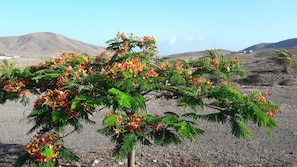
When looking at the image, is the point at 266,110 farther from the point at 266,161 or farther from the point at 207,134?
the point at 207,134

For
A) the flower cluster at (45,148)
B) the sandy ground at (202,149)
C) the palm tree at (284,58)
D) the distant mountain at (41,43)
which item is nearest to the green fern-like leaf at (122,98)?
the flower cluster at (45,148)

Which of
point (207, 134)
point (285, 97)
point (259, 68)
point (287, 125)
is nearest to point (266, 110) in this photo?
point (207, 134)

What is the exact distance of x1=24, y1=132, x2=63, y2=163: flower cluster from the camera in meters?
3.10

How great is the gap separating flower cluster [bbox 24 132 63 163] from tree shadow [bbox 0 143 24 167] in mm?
3830

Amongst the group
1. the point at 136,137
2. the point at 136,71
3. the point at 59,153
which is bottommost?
the point at 59,153

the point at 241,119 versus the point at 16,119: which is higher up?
the point at 241,119

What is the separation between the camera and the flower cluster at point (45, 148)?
3.10m

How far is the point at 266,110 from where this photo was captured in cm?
319

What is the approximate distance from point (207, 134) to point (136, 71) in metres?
6.26

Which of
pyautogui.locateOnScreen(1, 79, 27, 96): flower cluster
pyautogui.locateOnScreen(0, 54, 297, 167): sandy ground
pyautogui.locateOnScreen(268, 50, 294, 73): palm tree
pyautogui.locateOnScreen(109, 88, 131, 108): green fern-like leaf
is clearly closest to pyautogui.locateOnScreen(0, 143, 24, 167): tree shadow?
pyautogui.locateOnScreen(0, 54, 297, 167): sandy ground

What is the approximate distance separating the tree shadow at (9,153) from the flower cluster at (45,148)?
383cm

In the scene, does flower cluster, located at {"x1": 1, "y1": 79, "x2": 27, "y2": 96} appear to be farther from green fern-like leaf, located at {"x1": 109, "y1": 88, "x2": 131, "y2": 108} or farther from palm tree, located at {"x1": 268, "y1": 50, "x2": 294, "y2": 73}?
palm tree, located at {"x1": 268, "y1": 50, "x2": 294, "y2": 73}

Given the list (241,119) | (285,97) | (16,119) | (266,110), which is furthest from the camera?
(285,97)

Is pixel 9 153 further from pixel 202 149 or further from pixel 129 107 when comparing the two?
pixel 129 107
